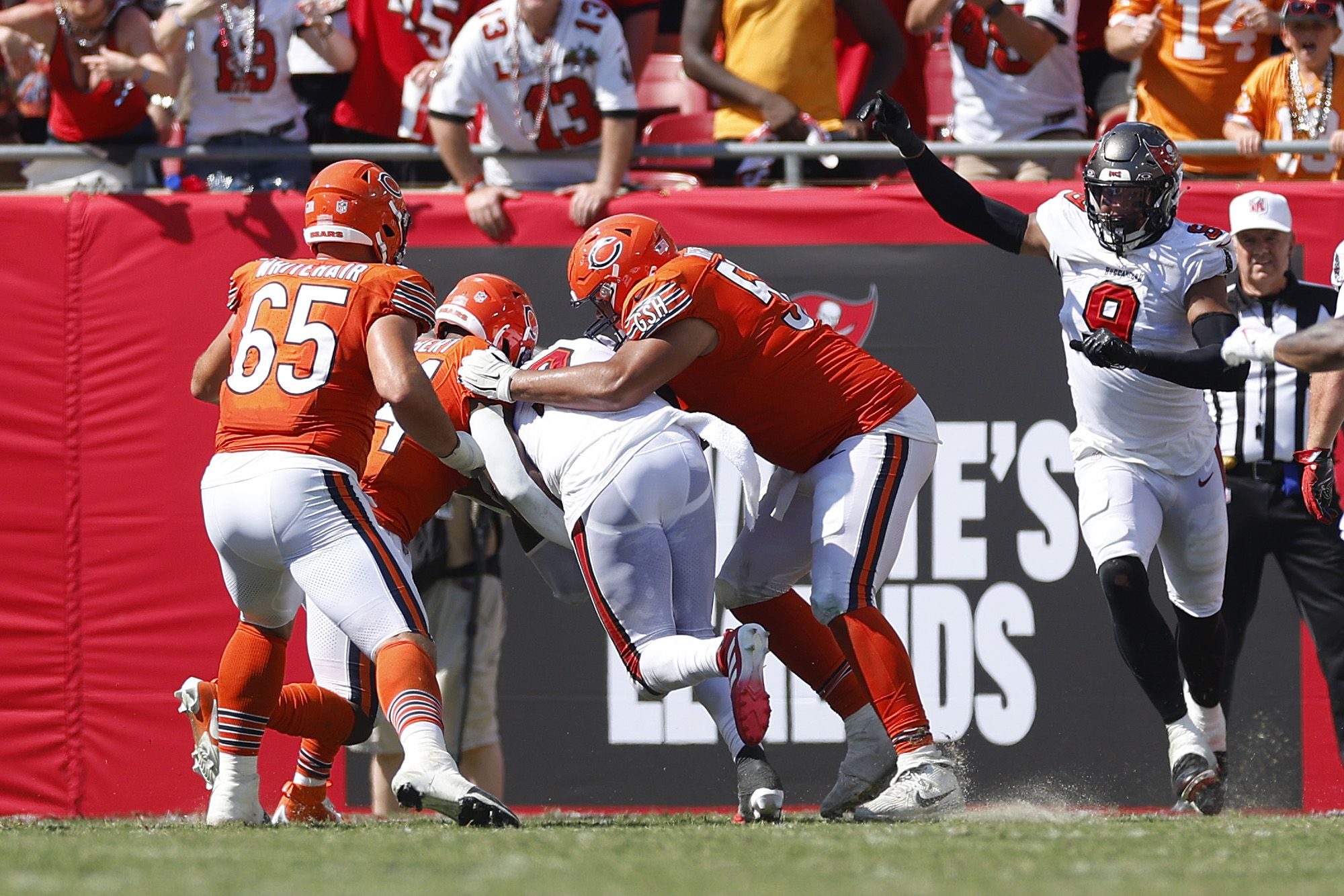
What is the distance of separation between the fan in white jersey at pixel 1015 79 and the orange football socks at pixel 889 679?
2.59 meters

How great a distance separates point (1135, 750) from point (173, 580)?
3.49m

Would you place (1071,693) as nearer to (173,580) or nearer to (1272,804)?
(1272,804)

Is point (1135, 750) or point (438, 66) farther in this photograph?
point (438, 66)

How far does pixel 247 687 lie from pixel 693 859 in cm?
160

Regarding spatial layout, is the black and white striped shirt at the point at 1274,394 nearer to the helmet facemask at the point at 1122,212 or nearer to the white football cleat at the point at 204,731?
the helmet facemask at the point at 1122,212

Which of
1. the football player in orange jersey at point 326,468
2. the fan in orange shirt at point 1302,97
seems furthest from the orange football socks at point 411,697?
the fan in orange shirt at point 1302,97

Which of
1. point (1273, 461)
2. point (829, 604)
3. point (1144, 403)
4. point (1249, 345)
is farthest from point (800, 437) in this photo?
point (1273, 461)

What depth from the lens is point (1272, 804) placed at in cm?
580

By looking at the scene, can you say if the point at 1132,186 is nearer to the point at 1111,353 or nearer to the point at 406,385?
the point at 1111,353

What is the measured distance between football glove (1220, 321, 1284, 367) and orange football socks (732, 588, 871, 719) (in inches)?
52.5

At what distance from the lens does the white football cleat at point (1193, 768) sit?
16.1 feet

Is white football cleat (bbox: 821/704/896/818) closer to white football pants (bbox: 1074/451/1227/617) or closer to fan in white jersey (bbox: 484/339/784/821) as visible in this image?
fan in white jersey (bbox: 484/339/784/821)

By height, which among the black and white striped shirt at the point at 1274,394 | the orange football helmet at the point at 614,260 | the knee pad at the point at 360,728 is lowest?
the knee pad at the point at 360,728

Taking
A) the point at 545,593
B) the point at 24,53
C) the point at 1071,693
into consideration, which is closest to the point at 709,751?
the point at 545,593
